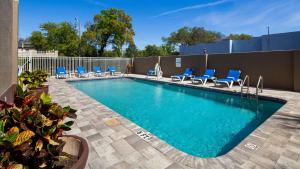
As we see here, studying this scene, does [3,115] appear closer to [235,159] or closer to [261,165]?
[235,159]

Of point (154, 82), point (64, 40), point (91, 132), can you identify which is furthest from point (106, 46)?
point (91, 132)

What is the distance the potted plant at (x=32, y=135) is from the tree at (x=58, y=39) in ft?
91.3

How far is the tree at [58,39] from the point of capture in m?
28.0

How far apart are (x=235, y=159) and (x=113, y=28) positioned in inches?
1025

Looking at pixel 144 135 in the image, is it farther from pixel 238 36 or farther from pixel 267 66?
pixel 238 36

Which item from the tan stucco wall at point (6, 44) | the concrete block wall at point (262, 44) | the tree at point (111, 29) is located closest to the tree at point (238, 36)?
the concrete block wall at point (262, 44)

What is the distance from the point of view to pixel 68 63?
1622cm

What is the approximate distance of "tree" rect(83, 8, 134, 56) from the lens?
85.9 feet

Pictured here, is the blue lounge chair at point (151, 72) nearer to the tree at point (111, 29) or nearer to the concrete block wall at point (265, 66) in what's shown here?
the concrete block wall at point (265, 66)

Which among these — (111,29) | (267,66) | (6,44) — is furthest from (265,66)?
(111,29)

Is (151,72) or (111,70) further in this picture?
(111,70)

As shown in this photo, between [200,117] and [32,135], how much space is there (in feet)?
16.5

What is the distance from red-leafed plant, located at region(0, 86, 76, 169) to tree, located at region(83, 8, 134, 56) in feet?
84.9

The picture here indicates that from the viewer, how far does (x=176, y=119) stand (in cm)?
552
